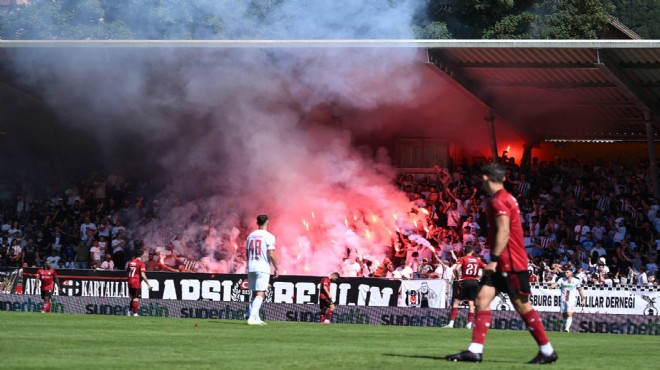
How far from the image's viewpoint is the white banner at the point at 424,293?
24719mm

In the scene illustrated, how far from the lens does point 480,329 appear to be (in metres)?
→ 9.74

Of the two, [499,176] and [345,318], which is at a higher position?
[499,176]

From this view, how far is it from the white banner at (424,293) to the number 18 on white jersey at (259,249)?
9100 millimetres

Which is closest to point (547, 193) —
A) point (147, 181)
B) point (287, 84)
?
point (287, 84)

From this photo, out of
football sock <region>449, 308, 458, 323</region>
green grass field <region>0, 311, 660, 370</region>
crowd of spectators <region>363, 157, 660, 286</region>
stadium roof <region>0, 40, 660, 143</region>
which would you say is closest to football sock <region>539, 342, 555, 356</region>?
green grass field <region>0, 311, 660, 370</region>

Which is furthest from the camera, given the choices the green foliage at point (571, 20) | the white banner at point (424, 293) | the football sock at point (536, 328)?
the green foliage at point (571, 20)

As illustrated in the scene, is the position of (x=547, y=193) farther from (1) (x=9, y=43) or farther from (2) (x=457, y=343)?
(2) (x=457, y=343)

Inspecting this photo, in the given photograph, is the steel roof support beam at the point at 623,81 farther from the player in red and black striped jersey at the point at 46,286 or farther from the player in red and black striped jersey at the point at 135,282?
the player in red and black striped jersey at the point at 46,286

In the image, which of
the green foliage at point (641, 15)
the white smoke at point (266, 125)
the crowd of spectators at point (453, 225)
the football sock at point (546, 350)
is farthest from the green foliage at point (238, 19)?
the football sock at point (546, 350)

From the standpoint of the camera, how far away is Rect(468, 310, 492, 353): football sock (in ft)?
31.7

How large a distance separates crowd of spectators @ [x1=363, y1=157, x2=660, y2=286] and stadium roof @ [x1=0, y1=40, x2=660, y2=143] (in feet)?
6.52

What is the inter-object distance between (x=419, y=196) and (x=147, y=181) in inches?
377

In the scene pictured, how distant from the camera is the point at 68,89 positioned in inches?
1340

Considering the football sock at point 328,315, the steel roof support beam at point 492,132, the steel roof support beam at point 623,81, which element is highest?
the steel roof support beam at point 623,81
